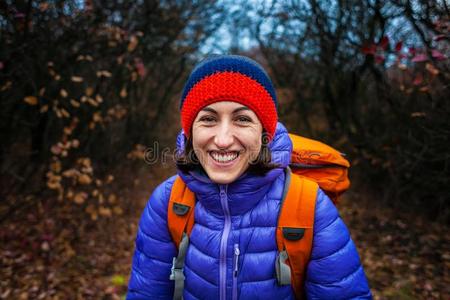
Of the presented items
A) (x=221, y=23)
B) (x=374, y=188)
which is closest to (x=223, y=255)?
(x=374, y=188)

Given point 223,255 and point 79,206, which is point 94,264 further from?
point 223,255

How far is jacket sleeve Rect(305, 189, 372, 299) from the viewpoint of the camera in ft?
4.60

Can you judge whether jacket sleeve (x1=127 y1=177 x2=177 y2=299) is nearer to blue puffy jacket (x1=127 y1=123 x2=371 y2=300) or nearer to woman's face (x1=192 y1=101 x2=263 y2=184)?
blue puffy jacket (x1=127 y1=123 x2=371 y2=300)

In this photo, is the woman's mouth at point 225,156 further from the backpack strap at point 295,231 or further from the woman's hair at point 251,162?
the backpack strap at point 295,231

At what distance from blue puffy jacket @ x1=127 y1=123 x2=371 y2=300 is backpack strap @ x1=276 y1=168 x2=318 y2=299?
3 cm

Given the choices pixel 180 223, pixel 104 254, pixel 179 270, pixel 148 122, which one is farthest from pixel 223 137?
pixel 148 122

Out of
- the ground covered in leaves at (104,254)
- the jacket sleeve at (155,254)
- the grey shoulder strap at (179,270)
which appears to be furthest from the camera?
the ground covered in leaves at (104,254)

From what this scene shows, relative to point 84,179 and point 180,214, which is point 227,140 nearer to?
→ point 180,214

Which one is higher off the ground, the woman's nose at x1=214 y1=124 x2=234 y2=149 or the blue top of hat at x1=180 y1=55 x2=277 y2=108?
the blue top of hat at x1=180 y1=55 x2=277 y2=108

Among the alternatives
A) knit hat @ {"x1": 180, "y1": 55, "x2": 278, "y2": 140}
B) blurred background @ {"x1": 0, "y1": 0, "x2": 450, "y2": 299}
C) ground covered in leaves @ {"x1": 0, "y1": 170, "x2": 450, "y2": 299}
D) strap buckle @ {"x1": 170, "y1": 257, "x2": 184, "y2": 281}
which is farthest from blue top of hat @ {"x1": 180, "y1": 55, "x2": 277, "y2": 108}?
ground covered in leaves @ {"x1": 0, "y1": 170, "x2": 450, "y2": 299}

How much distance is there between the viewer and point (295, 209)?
1.43m

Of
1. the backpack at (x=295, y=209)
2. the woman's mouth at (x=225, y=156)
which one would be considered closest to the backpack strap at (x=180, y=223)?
the backpack at (x=295, y=209)

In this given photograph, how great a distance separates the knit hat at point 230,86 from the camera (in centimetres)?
142

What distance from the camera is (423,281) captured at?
349cm
